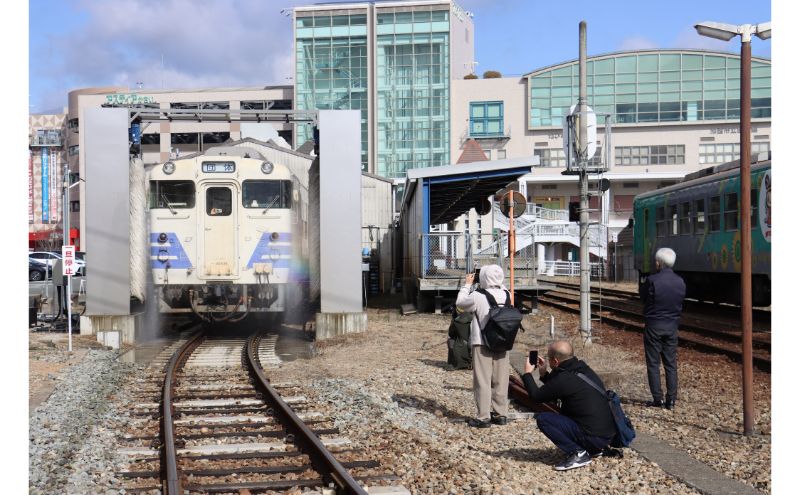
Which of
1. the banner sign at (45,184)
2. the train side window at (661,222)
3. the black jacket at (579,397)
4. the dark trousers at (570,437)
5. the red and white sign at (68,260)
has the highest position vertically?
the banner sign at (45,184)

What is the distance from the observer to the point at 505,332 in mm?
7988

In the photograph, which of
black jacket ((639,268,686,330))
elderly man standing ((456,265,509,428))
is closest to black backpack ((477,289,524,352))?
elderly man standing ((456,265,509,428))

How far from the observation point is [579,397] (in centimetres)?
676

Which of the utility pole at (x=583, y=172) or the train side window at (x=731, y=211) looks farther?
the train side window at (x=731, y=211)

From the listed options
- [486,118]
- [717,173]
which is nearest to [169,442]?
[717,173]

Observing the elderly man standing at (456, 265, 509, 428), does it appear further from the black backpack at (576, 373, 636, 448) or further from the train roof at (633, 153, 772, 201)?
the train roof at (633, 153, 772, 201)

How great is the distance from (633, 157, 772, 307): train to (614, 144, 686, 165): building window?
37.1 meters

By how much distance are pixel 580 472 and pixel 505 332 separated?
1.71 metres

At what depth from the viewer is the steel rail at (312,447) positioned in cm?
596

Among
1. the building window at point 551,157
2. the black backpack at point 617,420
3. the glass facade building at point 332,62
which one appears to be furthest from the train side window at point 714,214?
the glass facade building at point 332,62

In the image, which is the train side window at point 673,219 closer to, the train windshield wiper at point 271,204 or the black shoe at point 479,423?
the train windshield wiper at point 271,204

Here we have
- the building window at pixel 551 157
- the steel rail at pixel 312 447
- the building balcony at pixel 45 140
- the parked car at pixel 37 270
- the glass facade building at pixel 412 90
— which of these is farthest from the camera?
the building balcony at pixel 45 140

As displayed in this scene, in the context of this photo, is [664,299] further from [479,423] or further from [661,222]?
[661,222]

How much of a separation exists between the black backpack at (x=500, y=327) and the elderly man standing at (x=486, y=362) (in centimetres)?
6
